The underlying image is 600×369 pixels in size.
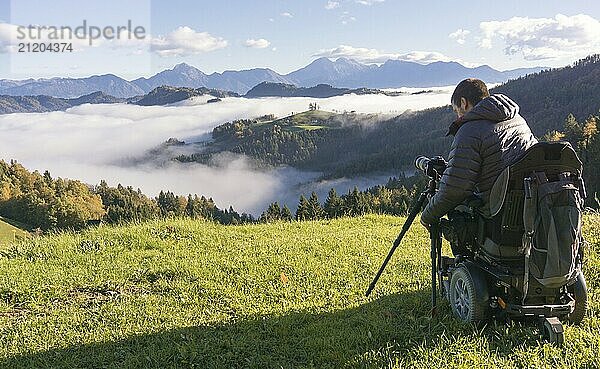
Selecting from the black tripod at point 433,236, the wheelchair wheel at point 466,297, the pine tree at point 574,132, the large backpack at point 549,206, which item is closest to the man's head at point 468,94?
the black tripod at point 433,236

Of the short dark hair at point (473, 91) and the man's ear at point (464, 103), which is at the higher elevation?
the short dark hair at point (473, 91)

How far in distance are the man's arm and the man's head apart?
0.51 metres

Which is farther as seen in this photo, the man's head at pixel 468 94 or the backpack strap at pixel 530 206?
the man's head at pixel 468 94

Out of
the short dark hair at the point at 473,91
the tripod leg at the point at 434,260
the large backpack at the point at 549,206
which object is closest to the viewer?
the large backpack at the point at 549,206

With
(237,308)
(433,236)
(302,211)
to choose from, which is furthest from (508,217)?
(302,211)

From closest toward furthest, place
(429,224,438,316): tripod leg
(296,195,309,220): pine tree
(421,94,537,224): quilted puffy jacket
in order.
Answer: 1. (421,94,537,224): quilted puffy jacket
2. (429,224,438,316): tripod leg
3. (296,195,309,220): pine tree

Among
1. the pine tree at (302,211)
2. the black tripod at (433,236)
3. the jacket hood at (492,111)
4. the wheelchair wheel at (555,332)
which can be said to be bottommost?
the pine tree at (302,211)

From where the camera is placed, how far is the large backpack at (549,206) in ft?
13.4

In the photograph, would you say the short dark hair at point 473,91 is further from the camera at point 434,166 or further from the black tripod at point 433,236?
the black tripod at point 433,236

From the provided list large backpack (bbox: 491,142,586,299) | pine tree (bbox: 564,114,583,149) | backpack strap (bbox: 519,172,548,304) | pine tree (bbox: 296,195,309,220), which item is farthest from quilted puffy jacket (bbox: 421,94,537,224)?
pine tree (bbox: 564,114,583,149)

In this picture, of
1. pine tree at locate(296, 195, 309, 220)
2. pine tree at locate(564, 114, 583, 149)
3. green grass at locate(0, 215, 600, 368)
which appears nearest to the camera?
green grass at locate(0, 215, 600, 368)

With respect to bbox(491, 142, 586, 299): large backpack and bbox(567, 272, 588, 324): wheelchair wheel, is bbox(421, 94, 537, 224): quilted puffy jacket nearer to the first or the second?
bbox(491, 142, 586, 299): large backpack

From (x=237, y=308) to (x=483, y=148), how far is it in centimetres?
394

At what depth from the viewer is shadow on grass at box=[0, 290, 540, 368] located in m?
4.80
